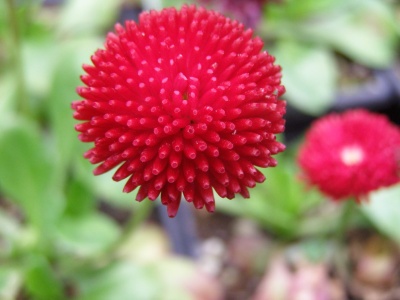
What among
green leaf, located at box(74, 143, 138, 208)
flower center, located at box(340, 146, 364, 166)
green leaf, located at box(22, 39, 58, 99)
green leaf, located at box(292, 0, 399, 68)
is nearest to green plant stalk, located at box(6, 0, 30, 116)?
green leaf, located at box(74, 143, 138, 208)

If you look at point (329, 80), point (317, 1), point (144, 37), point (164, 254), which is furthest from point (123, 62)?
point (317, 1)

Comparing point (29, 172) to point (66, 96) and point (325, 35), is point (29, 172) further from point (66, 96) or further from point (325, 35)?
point (325, 35)

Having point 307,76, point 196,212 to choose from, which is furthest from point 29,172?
point 307,76

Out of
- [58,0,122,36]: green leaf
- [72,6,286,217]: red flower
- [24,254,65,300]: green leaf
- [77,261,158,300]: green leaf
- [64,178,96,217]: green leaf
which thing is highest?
[72,6,286,217]: red flower

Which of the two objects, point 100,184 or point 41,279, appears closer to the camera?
point 41,279

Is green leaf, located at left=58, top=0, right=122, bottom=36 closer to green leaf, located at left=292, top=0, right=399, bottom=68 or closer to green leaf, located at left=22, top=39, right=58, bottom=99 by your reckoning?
green leaf, located at left=22, top=39, right=58, bottom=99

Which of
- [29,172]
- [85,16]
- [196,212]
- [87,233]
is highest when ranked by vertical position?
[85,16]
